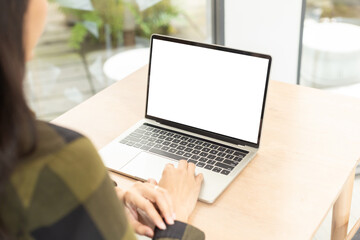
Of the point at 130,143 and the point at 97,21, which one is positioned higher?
the point at 97,21

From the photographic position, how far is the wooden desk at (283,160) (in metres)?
0.95

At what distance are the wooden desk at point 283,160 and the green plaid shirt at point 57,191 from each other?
41cm

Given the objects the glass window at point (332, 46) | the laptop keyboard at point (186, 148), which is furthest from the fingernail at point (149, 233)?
the glass window at point (332, 46)

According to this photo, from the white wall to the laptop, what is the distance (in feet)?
3.24

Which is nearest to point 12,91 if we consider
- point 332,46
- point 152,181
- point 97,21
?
point 152,181

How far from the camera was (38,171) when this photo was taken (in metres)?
0.52

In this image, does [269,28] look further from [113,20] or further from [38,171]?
[38,171]

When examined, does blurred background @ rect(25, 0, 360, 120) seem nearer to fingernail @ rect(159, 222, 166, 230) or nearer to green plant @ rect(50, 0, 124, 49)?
green plant @ rect(50, 0, 124, 49)

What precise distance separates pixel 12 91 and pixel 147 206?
48cm

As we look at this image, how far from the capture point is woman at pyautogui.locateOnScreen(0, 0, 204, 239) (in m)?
0.49

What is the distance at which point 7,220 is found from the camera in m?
0.53

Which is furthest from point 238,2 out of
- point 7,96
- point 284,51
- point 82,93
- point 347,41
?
point 7,96

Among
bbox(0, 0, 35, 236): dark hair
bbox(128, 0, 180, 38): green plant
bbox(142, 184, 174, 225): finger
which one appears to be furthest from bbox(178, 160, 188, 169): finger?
bbox(128, 0, 180, 38): green plant

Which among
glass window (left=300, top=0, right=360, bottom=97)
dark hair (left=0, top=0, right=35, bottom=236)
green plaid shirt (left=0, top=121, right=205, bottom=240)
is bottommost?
glass window (left=300, top=0, right=360, bottom=97)
